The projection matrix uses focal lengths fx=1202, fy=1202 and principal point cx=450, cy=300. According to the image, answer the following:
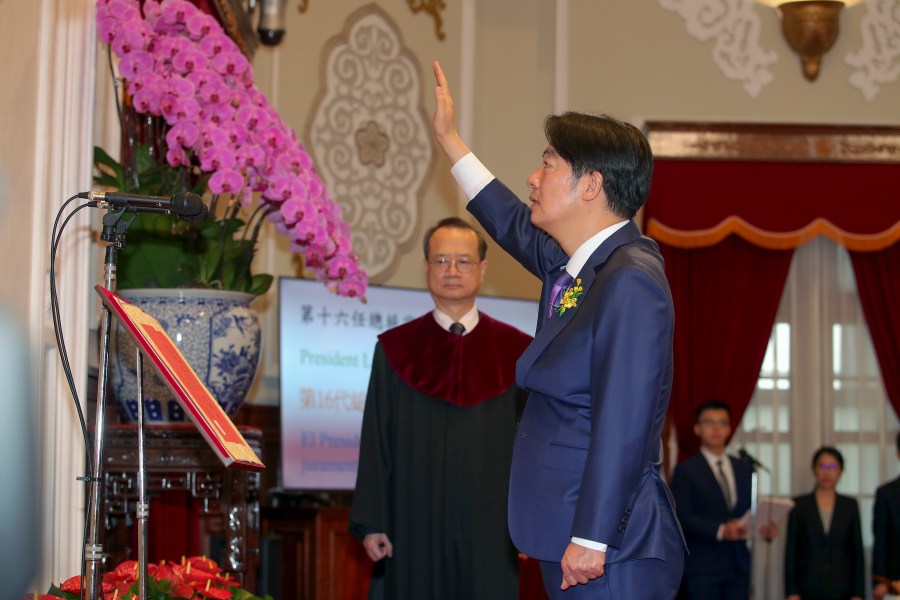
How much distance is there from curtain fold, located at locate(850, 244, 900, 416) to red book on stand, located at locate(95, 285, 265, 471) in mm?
6052

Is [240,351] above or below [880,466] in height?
above

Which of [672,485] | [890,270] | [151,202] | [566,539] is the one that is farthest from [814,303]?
[151,202]

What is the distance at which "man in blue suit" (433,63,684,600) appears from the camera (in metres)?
2.20

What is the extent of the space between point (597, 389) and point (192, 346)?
1.34 meters

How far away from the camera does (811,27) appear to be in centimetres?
683

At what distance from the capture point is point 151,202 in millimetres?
2119

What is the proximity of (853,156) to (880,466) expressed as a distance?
1941mm

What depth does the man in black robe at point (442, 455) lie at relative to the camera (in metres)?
3.69

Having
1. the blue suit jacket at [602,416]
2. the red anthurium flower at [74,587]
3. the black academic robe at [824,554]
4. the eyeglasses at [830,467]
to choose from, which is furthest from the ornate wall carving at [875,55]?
the red anthurium flower at [74,587]

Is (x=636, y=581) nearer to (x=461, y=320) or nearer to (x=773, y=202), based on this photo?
(x=461, y=320)

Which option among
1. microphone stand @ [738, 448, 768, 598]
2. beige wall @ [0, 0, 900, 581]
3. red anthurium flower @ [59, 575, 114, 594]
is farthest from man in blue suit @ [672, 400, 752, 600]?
red anthurium flower @ [59, 575, 114, 594]

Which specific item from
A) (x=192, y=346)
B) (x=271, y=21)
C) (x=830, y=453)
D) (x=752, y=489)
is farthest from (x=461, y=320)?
(x=830, y=453)

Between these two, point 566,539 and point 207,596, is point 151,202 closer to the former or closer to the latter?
point 207,596

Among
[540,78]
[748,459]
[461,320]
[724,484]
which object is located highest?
[540,78]
